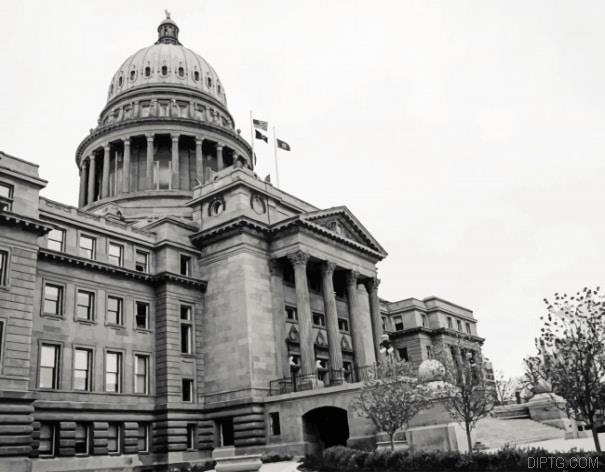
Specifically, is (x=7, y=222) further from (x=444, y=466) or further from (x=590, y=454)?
(x=590, y=454)

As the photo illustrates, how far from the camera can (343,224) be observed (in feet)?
176

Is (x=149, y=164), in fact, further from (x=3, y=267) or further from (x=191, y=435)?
(x=3, y=267)

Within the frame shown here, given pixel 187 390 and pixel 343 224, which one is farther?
pixel 343 224

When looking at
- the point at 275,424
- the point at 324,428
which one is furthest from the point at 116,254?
the point at 324,428

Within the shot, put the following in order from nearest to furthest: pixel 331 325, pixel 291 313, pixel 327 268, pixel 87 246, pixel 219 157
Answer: pixel 87 246 → pixel 331 325 → pixel 291 313 → pixel 327 268 → pixel 219 157

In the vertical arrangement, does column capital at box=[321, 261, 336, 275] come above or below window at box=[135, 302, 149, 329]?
above

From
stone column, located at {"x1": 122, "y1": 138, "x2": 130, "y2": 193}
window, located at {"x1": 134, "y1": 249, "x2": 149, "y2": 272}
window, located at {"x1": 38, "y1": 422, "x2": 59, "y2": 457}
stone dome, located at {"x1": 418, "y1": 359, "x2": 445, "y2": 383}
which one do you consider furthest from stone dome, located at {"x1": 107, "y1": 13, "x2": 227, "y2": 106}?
stone dome, located at {"x1": 418, "y1": 359, "x2": 445, "y2": 383}

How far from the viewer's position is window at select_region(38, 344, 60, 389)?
36969mm

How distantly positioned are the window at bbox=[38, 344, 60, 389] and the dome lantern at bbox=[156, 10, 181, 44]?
57431 mm

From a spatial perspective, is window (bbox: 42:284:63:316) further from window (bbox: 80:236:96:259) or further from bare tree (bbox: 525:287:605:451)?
bare tree (bbox: 525:287:605:451)

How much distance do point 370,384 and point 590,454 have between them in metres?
13.6

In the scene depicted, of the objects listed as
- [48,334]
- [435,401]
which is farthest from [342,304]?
[48,334]

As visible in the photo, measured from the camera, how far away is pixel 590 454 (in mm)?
21109

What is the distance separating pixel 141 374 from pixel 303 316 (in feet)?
40.2
